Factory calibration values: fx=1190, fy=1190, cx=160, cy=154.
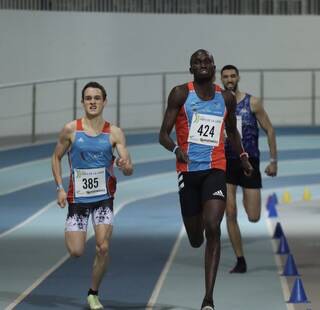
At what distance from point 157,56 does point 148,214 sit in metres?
9.48

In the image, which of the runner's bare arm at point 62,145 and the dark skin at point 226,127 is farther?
the runner's bare arm at point 62,145

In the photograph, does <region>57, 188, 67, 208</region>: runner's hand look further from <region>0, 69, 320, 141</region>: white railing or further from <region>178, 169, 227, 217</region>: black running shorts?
<region>0, 69, 320, 141</region>: white railing

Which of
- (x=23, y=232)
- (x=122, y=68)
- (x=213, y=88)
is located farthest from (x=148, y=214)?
(x=122, y=68)

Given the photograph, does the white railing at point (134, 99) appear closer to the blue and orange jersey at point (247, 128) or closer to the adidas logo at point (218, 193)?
the blue and orange jersey at point (247, 128)

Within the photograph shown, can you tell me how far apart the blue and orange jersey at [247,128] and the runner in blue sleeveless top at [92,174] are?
7.17 feet

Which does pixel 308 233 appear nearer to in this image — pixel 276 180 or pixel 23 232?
pixel 23 232

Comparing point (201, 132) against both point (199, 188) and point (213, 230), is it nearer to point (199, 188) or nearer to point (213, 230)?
point (199, 188)

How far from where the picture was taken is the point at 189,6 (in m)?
25.9

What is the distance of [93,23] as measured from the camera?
25250 mm

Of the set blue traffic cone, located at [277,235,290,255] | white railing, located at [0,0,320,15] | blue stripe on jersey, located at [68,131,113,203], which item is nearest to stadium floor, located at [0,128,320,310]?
blue traffic cone, located at [277,235,290,255]

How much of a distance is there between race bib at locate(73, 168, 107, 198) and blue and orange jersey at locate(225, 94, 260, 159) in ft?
7.50

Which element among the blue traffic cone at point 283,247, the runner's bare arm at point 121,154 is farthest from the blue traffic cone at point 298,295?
the blue traffic cone at point 283,247

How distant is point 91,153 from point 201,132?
875mm

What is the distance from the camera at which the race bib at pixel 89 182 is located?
9.26 m
